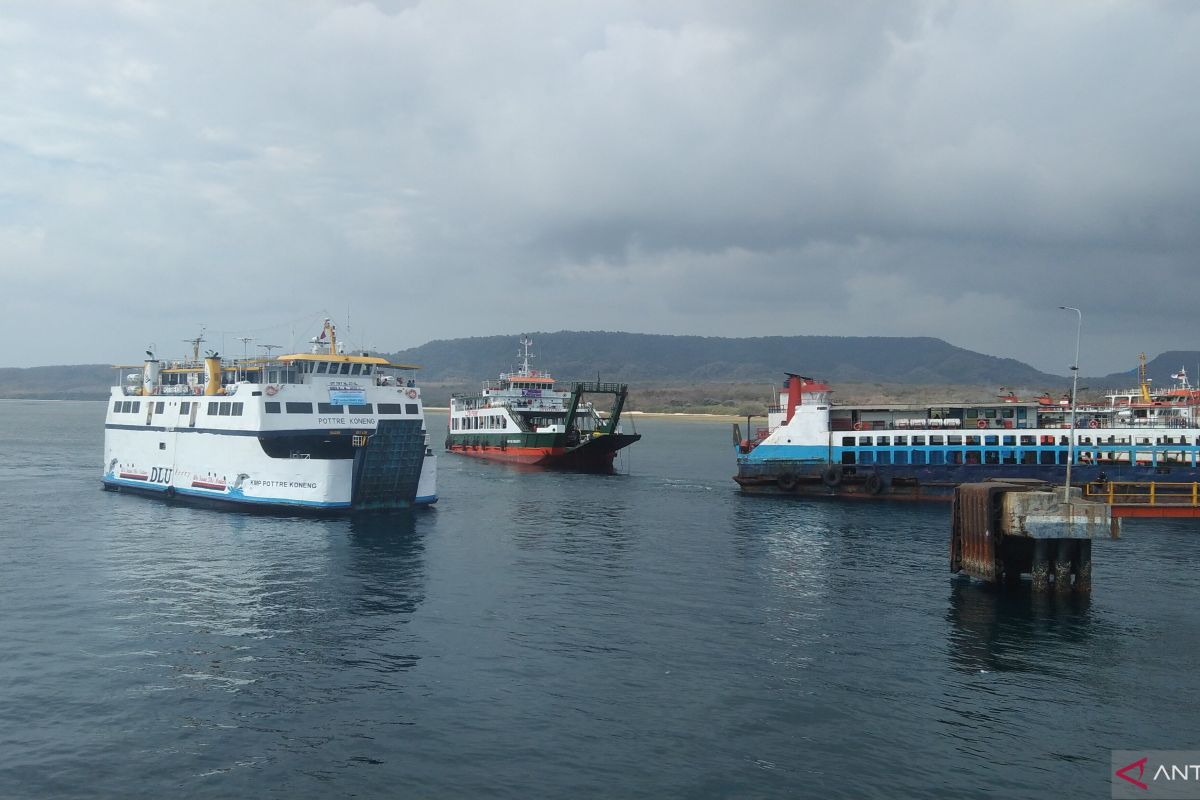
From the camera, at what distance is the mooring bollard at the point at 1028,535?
3081cm

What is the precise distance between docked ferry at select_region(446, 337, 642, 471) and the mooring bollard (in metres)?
44.4

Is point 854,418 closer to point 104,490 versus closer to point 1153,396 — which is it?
point 1153,396

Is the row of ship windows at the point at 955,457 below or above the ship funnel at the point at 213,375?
below

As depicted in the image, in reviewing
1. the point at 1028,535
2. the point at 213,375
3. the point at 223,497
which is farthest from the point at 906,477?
the point at 213,375

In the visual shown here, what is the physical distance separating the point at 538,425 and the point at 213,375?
4280 centimetres

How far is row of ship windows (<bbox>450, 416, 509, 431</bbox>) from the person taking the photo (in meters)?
94.6

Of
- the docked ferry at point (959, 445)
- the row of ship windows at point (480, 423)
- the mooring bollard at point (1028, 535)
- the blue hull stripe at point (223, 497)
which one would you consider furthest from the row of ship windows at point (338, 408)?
the row of ship windows at point (480, 423)

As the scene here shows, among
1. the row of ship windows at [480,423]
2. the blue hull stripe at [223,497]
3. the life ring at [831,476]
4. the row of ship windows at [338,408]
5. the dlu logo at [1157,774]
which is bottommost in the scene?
the dlu logo at [1157,774]

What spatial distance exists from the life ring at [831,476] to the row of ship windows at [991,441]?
2.14 metres

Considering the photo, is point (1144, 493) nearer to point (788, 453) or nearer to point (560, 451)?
point (788, 453)

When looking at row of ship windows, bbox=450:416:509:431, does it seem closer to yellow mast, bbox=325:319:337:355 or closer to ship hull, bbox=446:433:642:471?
Result: ship hull, bbox=446:433:642:471

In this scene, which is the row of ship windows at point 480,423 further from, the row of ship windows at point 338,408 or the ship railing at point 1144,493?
the ship railing at point 1144,493

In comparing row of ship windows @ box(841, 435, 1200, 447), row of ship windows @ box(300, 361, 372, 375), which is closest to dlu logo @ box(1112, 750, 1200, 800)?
row of ship windows @ box(300, 361, 372, 375)

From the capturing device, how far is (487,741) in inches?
749
